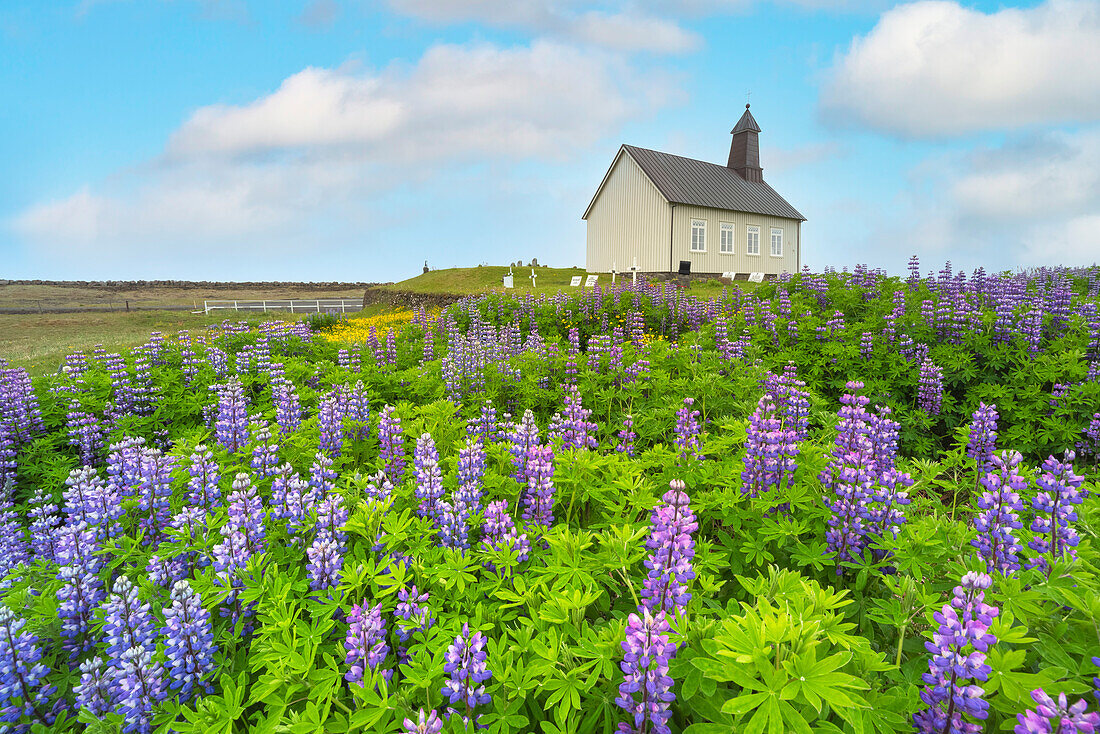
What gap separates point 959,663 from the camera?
5.40ft

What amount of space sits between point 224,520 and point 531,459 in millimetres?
1926

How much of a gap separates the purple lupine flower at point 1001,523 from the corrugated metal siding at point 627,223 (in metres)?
28.1

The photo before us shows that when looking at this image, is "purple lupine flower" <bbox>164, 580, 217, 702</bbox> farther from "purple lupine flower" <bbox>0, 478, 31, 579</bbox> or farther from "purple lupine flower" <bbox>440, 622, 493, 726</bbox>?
"purple lupine flower" <bbox>0, 478, 31, 579</bbox>

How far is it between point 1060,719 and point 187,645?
3.14m

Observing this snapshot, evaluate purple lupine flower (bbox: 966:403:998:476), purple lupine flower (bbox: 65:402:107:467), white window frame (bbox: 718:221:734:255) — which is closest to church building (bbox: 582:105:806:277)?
white window frame (bbox: 718:221:734:255)

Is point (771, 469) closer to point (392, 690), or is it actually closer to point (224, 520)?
point (392, 690)

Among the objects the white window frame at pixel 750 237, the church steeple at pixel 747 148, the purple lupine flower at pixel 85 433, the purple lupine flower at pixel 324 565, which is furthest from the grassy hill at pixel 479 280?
the purple lupine flower at pixel 324 565

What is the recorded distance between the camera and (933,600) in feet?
7.13

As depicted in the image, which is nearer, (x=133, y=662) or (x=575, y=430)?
(x=133, y=662)

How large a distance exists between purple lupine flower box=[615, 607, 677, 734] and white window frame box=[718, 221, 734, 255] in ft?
106

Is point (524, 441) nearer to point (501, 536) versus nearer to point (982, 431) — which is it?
point (501, 536)

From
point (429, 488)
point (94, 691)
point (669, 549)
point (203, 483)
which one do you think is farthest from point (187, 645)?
point (669, 549)

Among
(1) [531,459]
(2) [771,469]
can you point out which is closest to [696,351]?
(2) [771,469]

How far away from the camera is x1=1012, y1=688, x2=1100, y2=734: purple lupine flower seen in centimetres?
135
